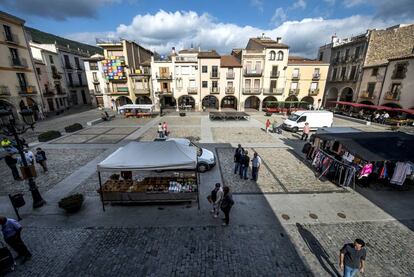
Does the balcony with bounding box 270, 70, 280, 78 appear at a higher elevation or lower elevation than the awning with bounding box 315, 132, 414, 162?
higher

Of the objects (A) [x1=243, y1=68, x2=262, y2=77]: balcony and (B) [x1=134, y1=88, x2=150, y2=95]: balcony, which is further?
(B) [x1=134, y1=88, x2=150, y2=95]: balcony

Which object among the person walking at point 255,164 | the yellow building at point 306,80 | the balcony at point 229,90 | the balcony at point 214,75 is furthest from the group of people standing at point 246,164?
the yellow building at point 306,80

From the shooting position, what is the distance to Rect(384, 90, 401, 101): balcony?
2603 cm

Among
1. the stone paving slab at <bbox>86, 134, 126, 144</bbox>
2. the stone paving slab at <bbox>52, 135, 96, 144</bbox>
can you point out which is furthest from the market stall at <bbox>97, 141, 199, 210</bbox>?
the stone paving slab at <bbox>52, 135, 96, 144</bbox>

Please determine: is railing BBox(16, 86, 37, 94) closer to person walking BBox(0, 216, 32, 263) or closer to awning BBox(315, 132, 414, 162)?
person walking BBox(0, 216, 32, 263)

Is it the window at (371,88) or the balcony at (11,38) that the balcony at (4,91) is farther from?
the window at (371,88)

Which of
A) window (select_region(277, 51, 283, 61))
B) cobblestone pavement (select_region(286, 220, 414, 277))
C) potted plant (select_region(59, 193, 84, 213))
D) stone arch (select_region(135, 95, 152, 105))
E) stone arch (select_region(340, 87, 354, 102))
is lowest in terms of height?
cobblestone pavement (select_region(286, 220, 414, 277))

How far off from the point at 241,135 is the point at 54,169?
14833 millimetres

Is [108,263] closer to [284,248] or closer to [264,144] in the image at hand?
[284,248]

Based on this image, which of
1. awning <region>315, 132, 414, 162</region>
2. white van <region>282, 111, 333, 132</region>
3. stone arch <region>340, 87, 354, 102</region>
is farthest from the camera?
stone arch <region>340, 87, 354, 102</region>

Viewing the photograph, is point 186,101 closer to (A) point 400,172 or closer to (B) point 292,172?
(B) point 292,172

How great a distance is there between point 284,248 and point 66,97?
47629mm

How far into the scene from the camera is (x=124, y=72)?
33.4 metres

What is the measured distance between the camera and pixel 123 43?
32.0 m
